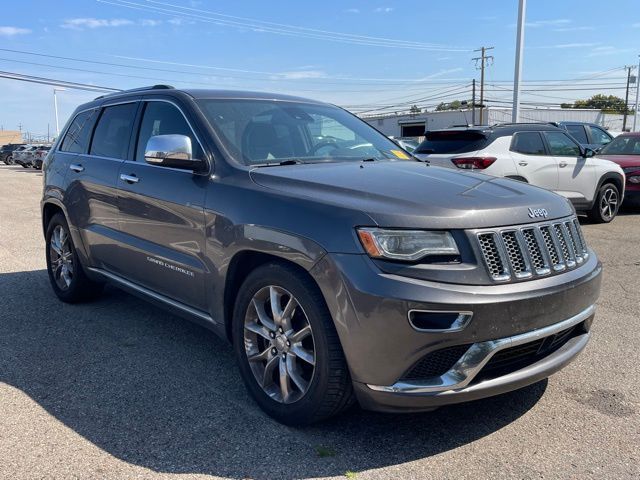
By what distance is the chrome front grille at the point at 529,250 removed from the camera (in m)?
2.72

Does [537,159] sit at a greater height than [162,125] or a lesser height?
lesser

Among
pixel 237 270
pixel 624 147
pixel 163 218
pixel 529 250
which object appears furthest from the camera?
pixel 624 147

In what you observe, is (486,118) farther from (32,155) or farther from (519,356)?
(519,356)

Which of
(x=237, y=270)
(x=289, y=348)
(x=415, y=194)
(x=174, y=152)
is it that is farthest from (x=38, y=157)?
(x=415, y=194)

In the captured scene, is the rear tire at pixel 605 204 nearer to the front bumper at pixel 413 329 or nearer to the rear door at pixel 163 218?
the front bumper at pixel 413 329

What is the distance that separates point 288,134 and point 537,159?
6.59 meters

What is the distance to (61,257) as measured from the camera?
5594 millimetres

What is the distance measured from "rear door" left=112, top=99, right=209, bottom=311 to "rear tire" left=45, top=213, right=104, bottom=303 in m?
1.04

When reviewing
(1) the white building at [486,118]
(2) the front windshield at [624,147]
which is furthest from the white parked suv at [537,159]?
(1) the white building at [486,118]

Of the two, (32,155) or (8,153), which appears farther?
(8,153)

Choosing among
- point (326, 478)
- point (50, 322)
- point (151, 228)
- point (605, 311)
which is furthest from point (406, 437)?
point (50, 322)

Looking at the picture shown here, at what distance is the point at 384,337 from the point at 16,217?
37.7ft

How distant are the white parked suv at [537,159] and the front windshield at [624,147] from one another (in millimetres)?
1547

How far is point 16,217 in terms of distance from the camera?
12.0 m
